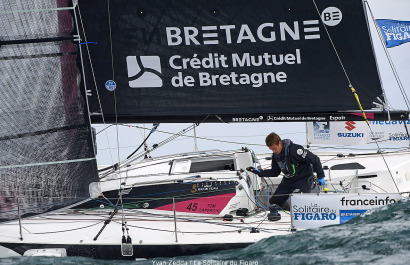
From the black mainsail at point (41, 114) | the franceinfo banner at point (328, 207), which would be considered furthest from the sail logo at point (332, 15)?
the black mainsail at point (41, 114)

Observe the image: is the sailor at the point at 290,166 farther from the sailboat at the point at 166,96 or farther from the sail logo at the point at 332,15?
the sail logo at the point at 332,15

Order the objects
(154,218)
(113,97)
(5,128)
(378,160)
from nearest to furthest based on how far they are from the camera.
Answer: (5,128) < (154,218) < (113,97) < (378,160)

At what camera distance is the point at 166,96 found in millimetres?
9555

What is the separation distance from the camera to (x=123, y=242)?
A: 8117mm

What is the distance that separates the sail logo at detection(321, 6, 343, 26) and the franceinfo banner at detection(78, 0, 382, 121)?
1 cm

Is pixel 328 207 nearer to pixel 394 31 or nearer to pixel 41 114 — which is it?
pixel 41 114

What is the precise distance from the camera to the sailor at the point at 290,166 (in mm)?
9039

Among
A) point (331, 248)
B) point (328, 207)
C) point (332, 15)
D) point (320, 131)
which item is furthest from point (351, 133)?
point (331, 248)

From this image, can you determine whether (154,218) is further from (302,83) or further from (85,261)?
(302,83)

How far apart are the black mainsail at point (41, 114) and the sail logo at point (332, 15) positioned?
2899 millimetres

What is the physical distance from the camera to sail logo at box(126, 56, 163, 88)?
9500mm

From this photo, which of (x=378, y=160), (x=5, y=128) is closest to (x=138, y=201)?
(x=5, y=128)

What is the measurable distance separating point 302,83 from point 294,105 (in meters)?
0.27

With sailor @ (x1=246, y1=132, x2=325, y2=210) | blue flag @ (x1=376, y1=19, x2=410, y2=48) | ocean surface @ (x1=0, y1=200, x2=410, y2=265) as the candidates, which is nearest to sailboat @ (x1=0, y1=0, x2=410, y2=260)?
sailor @ (x1=246, y1=132, x2=325, y2=210)
